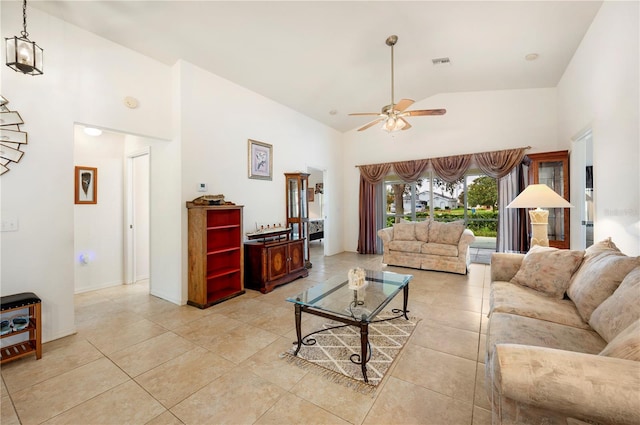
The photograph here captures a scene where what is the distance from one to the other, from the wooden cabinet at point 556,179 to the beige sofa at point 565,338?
2.42m

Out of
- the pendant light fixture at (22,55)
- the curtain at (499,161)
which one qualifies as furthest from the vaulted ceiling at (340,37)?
the curtain at (499,161)

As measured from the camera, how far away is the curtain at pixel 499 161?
5.24 m

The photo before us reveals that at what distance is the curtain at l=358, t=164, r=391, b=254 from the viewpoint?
6.83 metres

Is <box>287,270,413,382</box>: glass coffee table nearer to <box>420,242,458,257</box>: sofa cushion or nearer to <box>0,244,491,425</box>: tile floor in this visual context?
<box>0,244,491,425</box>: tile floor

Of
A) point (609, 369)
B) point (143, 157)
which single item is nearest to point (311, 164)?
point (143, 157)

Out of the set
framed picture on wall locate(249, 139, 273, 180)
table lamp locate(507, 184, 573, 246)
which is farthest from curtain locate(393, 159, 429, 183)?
framed picture on wall locate(249, 139, 273, 180)

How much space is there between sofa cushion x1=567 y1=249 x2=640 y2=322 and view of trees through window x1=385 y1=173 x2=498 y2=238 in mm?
4128

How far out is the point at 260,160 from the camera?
470 cm

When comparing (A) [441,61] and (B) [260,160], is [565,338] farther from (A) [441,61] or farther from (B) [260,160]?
(B) [260,160]

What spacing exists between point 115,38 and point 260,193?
264 centimetres

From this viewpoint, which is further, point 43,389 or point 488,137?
point 488,137

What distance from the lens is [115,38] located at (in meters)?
3.04

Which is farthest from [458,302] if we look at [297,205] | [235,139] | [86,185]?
[86,185]

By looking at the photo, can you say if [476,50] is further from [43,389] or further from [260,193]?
[43,389]
